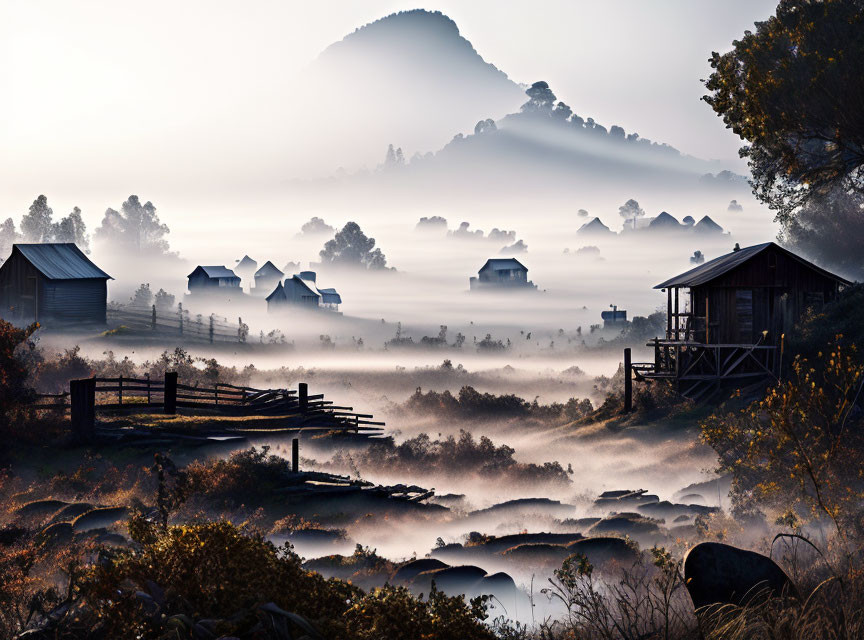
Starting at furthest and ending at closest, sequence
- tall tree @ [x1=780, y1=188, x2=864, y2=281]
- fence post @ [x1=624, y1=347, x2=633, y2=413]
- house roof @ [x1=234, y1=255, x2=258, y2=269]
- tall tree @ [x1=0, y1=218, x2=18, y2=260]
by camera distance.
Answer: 1. house roof @ [x1=234, y1=255, x2=258, y2=269]
2. tall tree @ [x1=0, y1=218, x2=18, y2=260]
3. tall tree @ [x1=780, y1=188, x2=864, y2=281]
4. fence post @ [x1=624, y1=347, x2=633, y2=413]

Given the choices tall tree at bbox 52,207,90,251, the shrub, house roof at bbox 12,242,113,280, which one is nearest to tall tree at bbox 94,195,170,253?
tall tree at bbox 52,207,90,251

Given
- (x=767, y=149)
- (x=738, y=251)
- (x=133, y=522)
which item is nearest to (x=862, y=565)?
(x=133, y=522)

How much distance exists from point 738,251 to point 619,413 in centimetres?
1028

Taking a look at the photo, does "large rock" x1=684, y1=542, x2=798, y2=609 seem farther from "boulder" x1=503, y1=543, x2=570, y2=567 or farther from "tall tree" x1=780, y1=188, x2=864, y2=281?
"tall tree" x1=780, y1=188, x2=864, y2=281

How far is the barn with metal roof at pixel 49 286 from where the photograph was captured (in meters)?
58.2

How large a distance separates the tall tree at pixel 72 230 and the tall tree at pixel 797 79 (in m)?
106

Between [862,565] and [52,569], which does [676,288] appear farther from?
[52,569]

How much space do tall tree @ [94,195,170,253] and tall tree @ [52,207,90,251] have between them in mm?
16351

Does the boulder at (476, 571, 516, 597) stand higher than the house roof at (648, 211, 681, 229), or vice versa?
the house roof at (648, 211, 681, 229)

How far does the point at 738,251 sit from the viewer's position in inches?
1622

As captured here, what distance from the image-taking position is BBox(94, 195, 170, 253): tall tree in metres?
142

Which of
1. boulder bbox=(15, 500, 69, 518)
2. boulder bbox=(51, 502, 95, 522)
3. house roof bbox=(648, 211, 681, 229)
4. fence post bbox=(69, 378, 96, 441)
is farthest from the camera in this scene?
house roof bbox=(648, 211, 681, 229)

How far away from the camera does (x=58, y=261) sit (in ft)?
197

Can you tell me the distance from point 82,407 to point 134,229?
125918 mm
